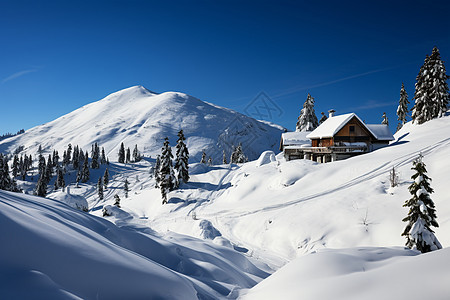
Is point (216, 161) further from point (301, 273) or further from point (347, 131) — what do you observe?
point (301, 273)

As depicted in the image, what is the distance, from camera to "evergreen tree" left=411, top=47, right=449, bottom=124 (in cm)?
3681

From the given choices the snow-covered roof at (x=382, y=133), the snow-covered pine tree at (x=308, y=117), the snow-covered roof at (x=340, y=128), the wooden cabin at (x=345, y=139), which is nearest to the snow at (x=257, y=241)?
the snow-covered roof at (x=382, y=133)

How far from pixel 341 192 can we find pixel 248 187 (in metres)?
10.8

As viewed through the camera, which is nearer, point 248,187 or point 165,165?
point 248,187

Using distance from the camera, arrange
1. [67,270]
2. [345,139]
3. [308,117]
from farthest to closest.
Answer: [308,117] → [345,139] → [67,270]

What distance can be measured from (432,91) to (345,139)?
56.8 ft

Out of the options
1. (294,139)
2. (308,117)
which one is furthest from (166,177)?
(308,117)

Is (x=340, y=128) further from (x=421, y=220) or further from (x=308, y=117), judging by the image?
(x=421, y=220)

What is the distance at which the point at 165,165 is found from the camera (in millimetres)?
37812

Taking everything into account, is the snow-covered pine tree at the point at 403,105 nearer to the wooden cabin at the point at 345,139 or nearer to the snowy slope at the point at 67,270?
the wooden cabin at the point at 345,139

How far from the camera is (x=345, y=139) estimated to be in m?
33.6

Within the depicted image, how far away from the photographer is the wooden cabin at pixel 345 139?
32000mm

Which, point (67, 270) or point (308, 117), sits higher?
point (308, 117)

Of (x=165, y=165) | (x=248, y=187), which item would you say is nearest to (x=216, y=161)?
(x=165, y=165)
